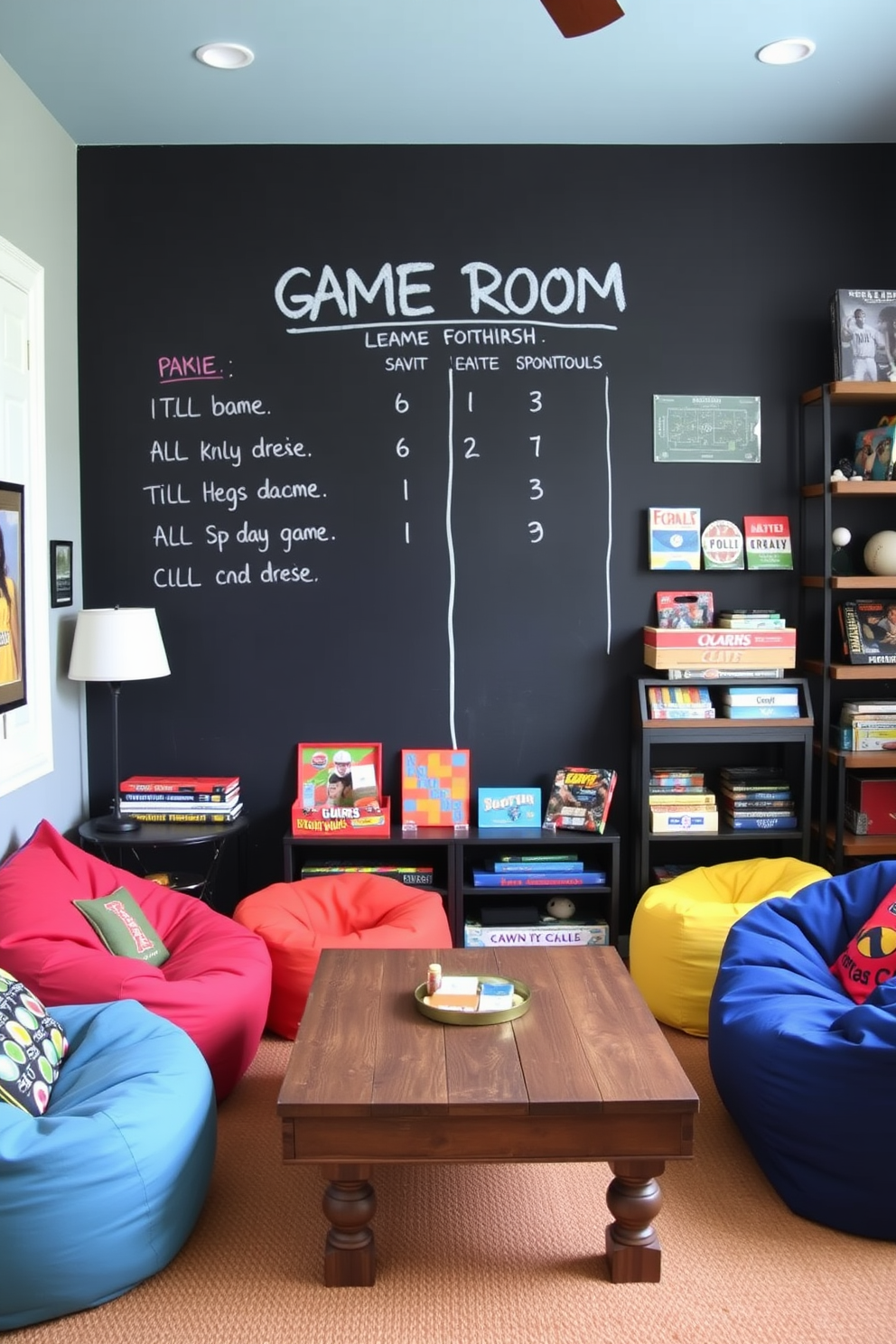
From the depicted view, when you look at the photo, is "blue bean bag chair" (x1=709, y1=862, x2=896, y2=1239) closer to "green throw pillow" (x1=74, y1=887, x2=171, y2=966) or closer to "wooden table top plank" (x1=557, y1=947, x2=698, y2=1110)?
"wooden table top plank" (x1=557, y1=947, x2=698, y2=1110)

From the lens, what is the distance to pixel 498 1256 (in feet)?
7.96

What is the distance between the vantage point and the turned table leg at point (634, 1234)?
7.65 ft

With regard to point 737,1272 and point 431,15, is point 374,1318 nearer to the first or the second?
point 737,1272

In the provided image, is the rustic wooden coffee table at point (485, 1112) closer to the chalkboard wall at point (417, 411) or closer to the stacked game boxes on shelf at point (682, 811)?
the stacked game boxes on shelf at point (682, 811)

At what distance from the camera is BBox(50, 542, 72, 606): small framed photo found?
12.7 ft

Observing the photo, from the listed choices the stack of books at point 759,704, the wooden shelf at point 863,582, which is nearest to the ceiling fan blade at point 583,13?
the wooden shelf at point 863,582

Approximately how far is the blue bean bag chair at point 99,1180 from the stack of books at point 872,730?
2.56 meters

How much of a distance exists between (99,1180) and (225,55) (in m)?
3.06

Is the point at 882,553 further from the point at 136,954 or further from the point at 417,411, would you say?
the point at 136,954

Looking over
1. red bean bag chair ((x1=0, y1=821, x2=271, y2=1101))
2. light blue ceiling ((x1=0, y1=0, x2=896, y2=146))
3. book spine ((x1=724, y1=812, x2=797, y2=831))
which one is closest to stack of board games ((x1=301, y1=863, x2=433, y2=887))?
red bean bag chair ((x1=0, y1=821, x2=271, y2=1101))

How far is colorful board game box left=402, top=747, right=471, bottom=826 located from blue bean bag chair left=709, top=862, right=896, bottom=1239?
1.30 m

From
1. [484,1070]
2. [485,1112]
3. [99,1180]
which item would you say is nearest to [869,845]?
[484,1070]

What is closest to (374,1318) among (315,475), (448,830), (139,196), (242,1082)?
(242,1082)

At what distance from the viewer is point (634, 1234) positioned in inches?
92.5
